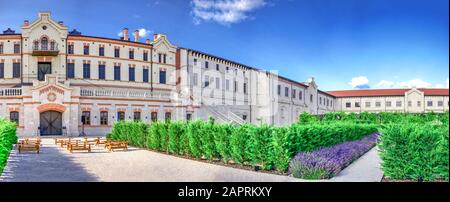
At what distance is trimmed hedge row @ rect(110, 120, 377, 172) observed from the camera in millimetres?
8344

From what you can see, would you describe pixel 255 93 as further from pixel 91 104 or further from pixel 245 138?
pixel 91 104

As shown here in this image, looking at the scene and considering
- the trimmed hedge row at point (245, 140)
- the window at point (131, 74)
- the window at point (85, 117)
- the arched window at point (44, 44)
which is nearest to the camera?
the arched window at point (44, 44)

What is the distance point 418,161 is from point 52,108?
63.6 feet

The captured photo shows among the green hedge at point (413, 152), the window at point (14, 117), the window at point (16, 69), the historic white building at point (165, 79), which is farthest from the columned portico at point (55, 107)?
the green hedge at point (413, 152)

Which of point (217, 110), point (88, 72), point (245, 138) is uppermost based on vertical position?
point (88, 72)

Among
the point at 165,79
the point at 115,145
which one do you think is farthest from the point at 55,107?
the point at 165,79

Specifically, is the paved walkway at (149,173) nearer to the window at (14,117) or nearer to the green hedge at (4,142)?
the green hedge at (4,142)

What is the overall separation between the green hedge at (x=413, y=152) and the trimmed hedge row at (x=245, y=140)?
2.30 m

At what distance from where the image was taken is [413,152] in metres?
6.14

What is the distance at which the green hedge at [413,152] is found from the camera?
18.9 feet

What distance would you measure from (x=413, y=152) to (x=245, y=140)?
4.31 meters
